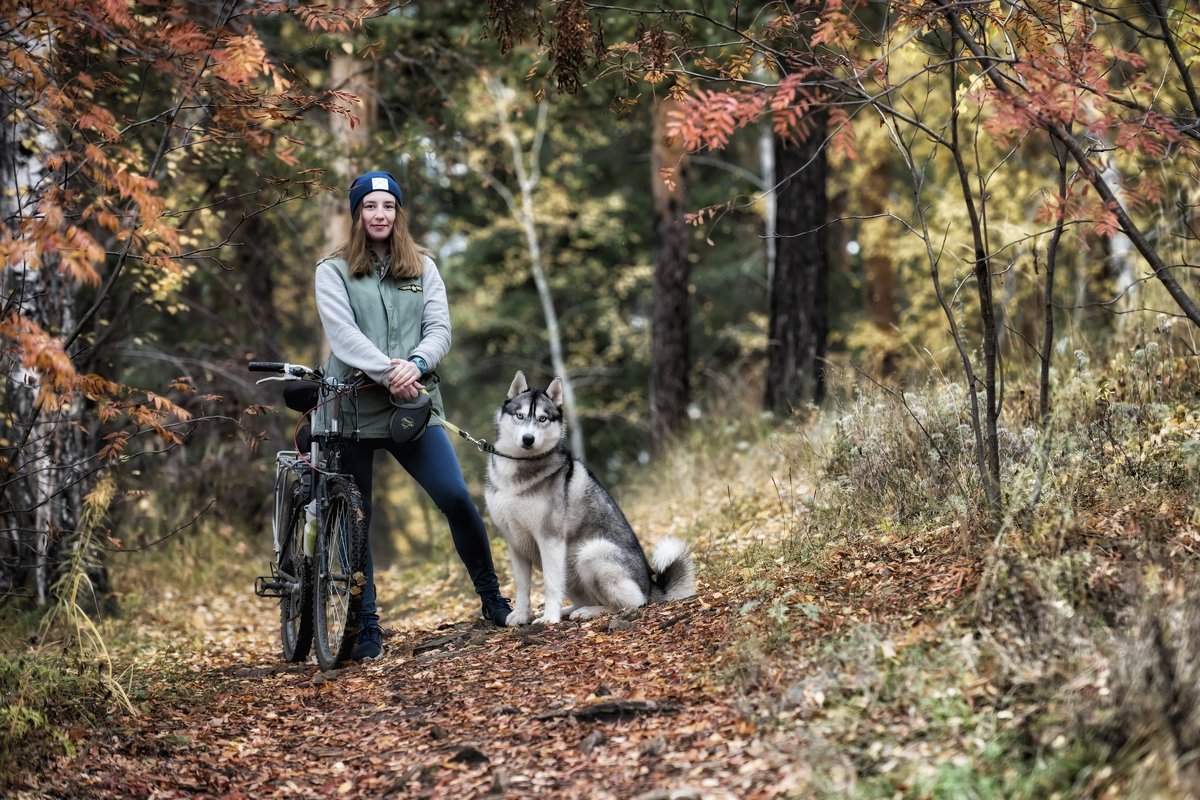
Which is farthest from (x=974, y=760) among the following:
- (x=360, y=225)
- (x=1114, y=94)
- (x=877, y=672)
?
(x=360, y=225)

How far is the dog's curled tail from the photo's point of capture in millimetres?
5656

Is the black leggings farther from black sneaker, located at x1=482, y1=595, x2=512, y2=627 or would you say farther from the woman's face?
the woman's face

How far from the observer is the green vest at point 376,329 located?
5410 millimetres

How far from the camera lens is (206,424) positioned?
10.8 meters

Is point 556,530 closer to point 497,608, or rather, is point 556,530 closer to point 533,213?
point 497,608

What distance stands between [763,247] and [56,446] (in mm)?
15101

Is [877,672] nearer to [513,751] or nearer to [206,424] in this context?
[513,751]

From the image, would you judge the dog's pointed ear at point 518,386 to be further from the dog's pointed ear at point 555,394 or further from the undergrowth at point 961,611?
the undergrowth at point 961,611

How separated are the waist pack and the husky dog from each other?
1.65 ft

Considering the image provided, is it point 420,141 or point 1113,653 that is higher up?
point 420,141

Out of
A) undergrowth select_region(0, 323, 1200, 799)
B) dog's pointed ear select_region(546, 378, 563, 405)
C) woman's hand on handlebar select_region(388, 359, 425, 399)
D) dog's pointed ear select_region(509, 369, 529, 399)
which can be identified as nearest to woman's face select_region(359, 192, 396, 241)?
woman's hand on handlebar select_region(388, 359, 425, 399)

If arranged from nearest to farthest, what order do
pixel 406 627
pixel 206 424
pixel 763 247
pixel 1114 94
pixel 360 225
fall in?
pixel 1114 94
pixel 360 225
pixel 406 627
pixel 206 424
pixel 763 247

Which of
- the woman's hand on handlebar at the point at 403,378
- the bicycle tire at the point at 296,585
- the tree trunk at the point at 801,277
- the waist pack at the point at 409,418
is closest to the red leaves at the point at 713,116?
the woman's hand on handlebar at the point at 403,378

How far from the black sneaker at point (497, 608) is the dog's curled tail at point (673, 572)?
837mm
